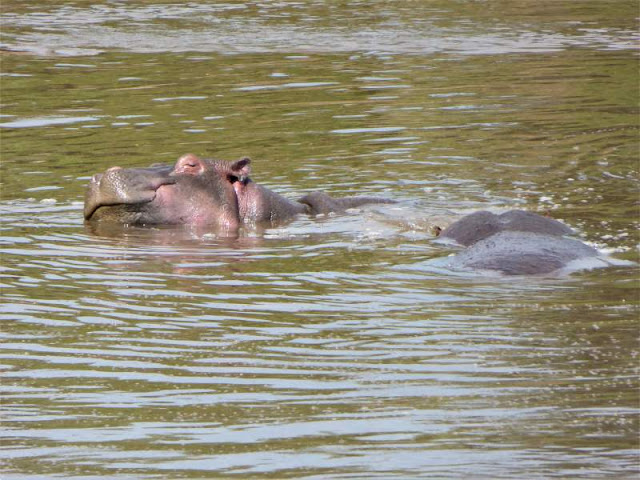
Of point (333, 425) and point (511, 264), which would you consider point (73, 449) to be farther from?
point (511, 264)

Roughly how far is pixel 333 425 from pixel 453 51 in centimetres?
1225

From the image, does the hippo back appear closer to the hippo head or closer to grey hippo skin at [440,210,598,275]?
grey hippo skin at [440,210,598,275]

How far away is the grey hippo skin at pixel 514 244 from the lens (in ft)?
24.9

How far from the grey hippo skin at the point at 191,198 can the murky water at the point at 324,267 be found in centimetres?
19

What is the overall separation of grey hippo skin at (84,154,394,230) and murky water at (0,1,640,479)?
0.19 meters

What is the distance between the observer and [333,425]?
5.09m

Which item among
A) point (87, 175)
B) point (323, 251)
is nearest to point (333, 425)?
point (323, 251)

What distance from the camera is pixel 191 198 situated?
976 centimetres

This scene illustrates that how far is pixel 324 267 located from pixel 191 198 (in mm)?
1887

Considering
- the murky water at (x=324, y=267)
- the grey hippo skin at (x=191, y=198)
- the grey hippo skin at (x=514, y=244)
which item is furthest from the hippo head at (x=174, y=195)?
the grey hippo skin at (x=514, y=244)

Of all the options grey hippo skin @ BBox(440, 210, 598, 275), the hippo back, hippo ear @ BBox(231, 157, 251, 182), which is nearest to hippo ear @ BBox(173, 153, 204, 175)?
hippo ear @ BBox(231, 157, 251, 182)

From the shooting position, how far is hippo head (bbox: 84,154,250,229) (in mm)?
9625

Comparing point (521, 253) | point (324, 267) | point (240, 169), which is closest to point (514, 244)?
point (521, 253)

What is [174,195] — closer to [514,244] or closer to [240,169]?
[240,169]
